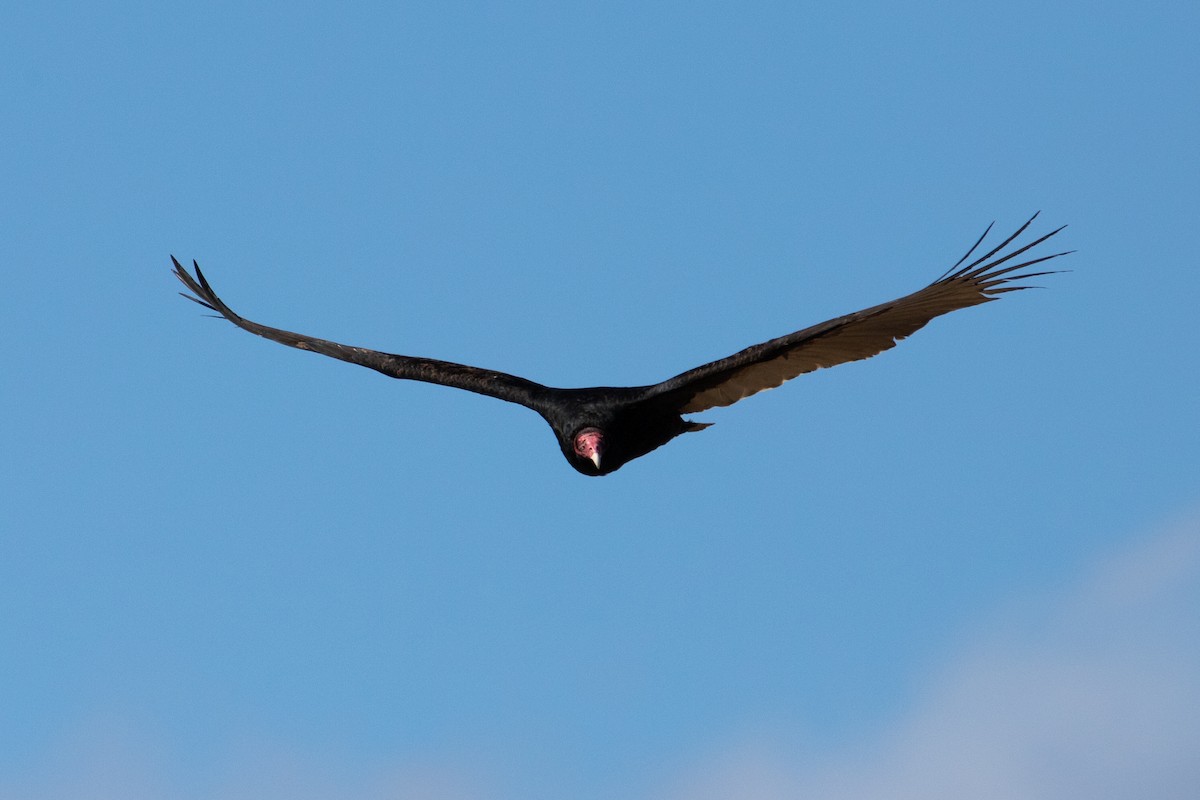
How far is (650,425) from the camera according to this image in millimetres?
13125

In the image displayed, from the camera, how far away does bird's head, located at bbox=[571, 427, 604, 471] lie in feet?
41.8

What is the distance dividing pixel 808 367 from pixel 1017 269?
172 cm

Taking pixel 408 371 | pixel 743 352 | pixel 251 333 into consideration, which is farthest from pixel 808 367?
pixel 251 333

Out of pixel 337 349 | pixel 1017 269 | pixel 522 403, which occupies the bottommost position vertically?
pixel 1017 269

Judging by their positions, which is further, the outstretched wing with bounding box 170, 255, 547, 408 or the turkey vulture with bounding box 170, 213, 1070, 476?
the outstretched wing with bounding box 170, 255, 547, 408

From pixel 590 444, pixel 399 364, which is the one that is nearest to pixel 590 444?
pixel 590 444

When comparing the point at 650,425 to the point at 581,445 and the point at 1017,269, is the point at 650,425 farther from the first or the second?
the point at 1017,269

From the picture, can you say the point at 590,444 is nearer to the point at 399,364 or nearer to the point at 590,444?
the point at 590,444

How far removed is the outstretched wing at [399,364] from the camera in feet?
44.9

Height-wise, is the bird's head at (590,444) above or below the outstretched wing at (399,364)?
below

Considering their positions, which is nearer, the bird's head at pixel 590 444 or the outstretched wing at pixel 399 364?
the bird's head at pixel 590 444

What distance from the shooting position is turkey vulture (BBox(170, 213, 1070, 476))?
37.9 ft

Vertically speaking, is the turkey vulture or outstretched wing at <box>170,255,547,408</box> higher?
outstretched wing at <box>170,255,547,408</box>

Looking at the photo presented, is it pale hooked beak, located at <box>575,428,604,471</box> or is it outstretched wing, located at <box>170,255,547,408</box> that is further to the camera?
outstretched wing, located at <box>170,255,547,408</box>
